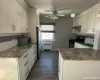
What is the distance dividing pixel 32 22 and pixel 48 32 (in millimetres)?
2671

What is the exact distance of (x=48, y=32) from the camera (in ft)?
21.6

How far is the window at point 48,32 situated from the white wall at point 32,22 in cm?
254

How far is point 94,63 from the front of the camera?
168 cm

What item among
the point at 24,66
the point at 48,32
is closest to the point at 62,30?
the point at 48,32

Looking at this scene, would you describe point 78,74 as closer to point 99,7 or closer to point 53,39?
point 99,7

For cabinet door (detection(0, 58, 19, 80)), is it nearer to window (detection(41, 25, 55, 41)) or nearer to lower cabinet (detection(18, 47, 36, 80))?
lower cabinet (detection(18, 47, 36, 80))

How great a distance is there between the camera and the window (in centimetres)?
656

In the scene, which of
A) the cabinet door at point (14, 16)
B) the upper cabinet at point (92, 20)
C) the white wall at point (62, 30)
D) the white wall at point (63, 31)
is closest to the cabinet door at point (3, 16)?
the cabinet door at point (14, 16)

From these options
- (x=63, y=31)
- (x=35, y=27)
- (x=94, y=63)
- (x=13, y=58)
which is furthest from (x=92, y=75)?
(x=63, y=31)

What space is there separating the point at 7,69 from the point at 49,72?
1665 mm

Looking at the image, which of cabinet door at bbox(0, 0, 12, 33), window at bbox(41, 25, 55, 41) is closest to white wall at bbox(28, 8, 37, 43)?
cabinet door at bbox(0, 0, 12, 33)

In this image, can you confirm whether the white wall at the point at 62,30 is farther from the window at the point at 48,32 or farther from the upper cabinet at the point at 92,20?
the upper cabinet at the point at 92,20

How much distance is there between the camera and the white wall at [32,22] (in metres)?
3.96

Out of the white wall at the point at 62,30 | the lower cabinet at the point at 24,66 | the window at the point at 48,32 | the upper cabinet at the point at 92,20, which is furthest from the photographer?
the window at the point at 48,32
